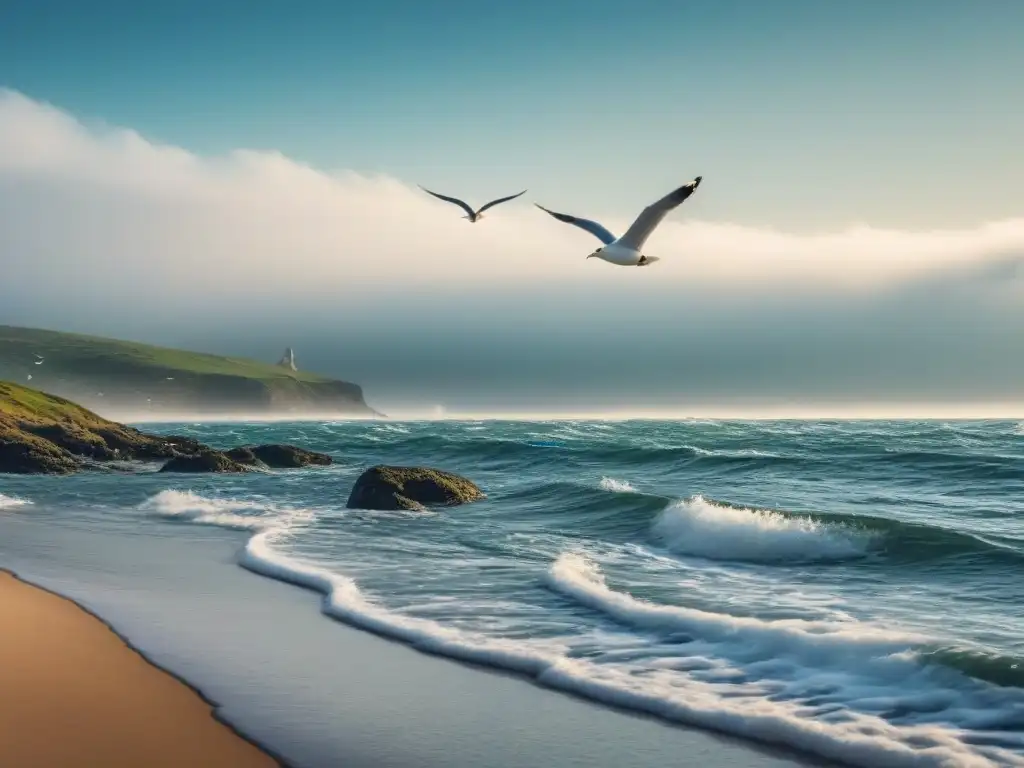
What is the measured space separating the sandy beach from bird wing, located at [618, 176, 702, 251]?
Result: 775cm

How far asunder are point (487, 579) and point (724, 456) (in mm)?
24110

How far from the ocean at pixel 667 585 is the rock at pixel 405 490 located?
83 centimetres

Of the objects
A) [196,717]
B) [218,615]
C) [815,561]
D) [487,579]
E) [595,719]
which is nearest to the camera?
[196,717]

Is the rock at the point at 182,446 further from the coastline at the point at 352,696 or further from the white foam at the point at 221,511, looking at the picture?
the coastline at the point at 352,696

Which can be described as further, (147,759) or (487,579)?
(487,579)

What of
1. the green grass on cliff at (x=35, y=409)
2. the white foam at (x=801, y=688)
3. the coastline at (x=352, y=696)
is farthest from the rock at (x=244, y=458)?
the white foam at (x=801, y=688)

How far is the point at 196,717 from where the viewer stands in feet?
20.3

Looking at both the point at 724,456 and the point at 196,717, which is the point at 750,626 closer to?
the point at 196,717

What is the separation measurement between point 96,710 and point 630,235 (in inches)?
353

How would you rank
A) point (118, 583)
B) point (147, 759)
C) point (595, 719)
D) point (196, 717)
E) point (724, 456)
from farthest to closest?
point (724, 456)
point (118, 583)
point (595, 719)
point (196, 717)
point (147, 759)

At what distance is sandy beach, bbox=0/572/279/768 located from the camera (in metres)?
5.44

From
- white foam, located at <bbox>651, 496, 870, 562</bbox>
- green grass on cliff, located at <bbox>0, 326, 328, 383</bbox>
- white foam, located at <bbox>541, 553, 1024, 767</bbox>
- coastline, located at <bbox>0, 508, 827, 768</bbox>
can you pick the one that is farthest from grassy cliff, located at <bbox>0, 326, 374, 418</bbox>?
white foam, located at <bbox>541, 553, 1024, 767</bbox>

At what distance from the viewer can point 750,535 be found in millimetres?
15859

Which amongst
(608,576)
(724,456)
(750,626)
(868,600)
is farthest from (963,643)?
(724,456)
